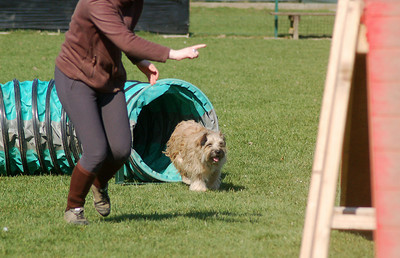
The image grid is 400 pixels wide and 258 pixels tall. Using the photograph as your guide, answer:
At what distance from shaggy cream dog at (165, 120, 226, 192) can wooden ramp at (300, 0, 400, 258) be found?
2936 mm

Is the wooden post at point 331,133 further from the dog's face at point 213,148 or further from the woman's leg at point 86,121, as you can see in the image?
the dog's face at point 213,148

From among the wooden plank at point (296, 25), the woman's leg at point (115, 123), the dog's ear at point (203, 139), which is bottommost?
the dog's ear at point (203, 139)

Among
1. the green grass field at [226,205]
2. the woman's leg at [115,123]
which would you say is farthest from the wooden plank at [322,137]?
the woman's leg at [115,123]

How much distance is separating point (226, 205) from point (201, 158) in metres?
0.97

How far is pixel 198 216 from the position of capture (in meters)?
5.49

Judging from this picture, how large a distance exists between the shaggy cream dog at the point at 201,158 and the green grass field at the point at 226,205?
17 centimetres

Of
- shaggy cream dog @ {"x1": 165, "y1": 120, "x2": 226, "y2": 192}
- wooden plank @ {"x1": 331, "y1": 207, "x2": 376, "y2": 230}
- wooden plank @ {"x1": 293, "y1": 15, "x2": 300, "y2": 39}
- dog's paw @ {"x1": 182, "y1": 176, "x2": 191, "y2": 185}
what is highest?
wooden plank @ {"x1": 293, "y1": 15, "x2": 300, "y2": 39}

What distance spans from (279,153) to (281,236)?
3153mm

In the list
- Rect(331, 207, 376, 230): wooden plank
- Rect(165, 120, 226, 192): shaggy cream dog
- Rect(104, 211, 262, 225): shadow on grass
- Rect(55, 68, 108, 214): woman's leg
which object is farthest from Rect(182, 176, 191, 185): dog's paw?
Rect(331, 207, 376, 230): wooden plank

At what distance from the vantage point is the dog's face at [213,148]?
6.62m

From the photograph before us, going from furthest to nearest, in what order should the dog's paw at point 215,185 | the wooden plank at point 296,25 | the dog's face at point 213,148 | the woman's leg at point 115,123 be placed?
the wooden plank at point 296,25 < the dog's paw at point 215,185 < the dog's face at point 213,148 < the woman's leg at point 115,123

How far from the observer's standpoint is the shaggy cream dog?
6656 mm

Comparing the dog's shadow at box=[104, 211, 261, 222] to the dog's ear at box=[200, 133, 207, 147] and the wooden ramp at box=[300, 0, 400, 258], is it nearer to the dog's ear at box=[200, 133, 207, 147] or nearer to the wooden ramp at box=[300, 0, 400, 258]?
the dog's ear at box=[200, 133, 207, 147]

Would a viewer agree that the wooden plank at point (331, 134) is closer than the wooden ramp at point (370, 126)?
No
